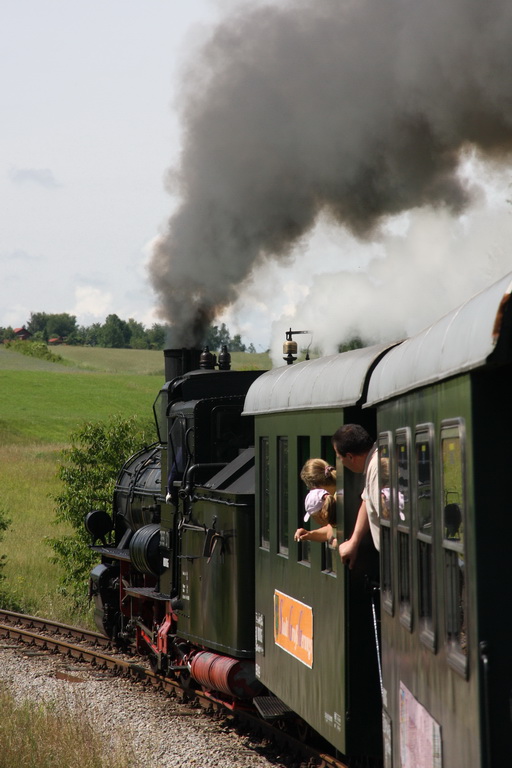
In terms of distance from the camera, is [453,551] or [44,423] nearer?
[453,551]

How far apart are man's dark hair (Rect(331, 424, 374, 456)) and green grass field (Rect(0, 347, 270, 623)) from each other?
14.4 metres

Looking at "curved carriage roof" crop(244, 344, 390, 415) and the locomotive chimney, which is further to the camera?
the locomotive chimney

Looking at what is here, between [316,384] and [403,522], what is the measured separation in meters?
2.42

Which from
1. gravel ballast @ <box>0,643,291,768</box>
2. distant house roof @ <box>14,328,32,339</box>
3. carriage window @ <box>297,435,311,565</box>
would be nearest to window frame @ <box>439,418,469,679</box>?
carriage window @ <box>297,435,311,565</box>

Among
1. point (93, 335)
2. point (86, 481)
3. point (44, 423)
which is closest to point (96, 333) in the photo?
point (93, 335)

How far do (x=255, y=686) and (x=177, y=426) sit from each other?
3.20 meters

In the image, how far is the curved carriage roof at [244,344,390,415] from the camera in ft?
19.9

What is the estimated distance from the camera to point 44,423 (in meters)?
62.1

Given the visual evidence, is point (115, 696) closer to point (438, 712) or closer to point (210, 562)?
point (210, 562)

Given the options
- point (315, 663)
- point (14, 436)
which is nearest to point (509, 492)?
point (315, 663)

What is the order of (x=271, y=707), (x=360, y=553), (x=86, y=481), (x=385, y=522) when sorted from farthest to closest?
(x=86, y=481) < (x=271, y=707) < (x=360, y=553) < (x=385, y=522)

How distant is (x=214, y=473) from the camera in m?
10.5

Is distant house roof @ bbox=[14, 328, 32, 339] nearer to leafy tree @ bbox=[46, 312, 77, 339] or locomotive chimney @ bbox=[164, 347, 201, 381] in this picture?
leafy tree @ bbox=[46, 312, 77, 339]

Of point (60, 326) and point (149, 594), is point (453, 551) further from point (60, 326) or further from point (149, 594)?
point (60, 326)
